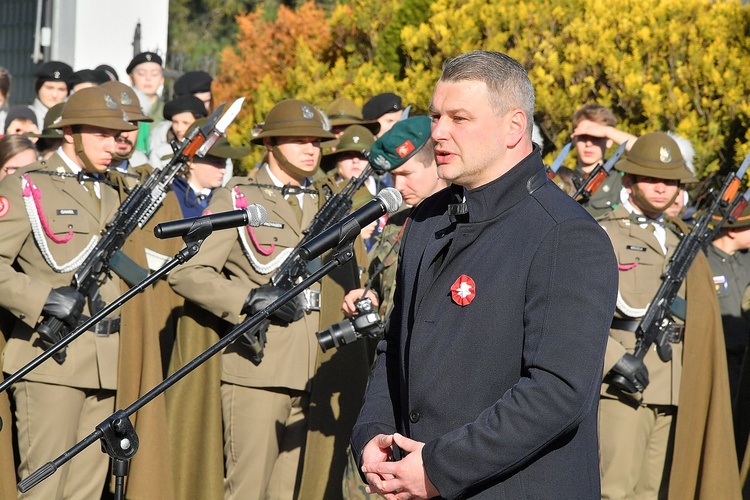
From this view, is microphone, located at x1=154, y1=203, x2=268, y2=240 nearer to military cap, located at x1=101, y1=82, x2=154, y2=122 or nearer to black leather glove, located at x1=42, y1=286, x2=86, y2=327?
black leather glove, located at x1=42, y1=286, x2=86, y2=327

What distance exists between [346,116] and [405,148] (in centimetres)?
314

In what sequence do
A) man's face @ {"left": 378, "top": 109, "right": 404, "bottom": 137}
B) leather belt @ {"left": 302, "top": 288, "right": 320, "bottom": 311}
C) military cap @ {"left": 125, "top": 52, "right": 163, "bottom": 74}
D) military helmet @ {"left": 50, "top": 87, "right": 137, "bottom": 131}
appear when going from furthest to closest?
1. military cap @ {"left": 125, "top": 52, "right": 163, "bottom": 74}
2. man's face @ {"left": 378, "top": 109, "right": 404, "bottom": 137}
3. leather belt @ {"left": 302, "top": 288, "right": 320, "bottom": 311}
4. military helmet @ {"left": 50, "top": 87, "right": 137, "bottom": 131}

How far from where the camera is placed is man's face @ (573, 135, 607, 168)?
795 centimetres

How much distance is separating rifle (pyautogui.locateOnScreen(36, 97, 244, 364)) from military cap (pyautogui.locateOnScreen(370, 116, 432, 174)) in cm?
82

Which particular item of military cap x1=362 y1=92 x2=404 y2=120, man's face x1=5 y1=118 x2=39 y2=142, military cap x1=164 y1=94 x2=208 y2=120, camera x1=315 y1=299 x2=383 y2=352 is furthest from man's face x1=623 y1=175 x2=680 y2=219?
man's face x1=5 y1=118 x2=39 y2=142

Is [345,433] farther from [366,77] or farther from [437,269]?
[366,77]

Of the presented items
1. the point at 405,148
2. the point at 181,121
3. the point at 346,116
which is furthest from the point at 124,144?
the point at 346,116

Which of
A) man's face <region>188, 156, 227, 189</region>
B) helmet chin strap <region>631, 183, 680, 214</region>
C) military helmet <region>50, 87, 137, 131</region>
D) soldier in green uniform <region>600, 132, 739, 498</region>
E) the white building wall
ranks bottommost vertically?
soldier in green uniform <region>600, 132, 739, 498</region>

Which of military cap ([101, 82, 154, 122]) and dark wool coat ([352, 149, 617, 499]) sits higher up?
military cap ([101, 82, 154, 122])

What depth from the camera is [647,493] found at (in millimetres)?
6770

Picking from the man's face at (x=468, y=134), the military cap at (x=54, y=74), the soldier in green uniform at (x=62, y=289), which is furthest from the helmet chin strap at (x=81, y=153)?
the military cap at (x=54, y=74)

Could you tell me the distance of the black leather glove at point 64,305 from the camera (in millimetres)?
5329

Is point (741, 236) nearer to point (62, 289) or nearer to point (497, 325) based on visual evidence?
point (62, 289)

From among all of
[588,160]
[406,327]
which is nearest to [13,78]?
[588,160]
